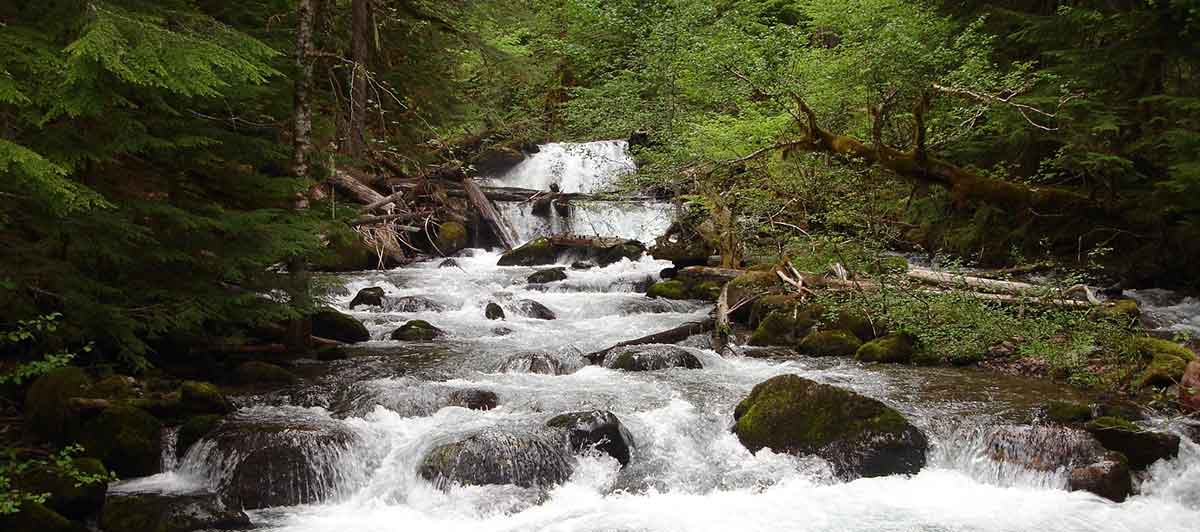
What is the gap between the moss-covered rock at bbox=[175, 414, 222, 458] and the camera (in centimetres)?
828

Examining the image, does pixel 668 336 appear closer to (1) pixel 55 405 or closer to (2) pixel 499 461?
(2) pixel 499 461

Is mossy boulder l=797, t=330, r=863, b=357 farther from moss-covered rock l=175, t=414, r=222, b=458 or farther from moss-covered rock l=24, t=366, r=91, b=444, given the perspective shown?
moss-covered rock l=24, t=366, r=91, b=444

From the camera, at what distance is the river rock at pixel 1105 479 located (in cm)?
775

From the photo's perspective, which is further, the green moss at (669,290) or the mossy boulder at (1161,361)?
the green moss at (669,290)

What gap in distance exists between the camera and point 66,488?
6.73m

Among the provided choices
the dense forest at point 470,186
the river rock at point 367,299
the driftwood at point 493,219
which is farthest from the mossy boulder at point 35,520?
the driftwood at point 493,219

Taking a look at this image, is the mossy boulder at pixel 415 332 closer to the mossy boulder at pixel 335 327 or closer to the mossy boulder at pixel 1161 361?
the mossy boulder at pixel 335 327

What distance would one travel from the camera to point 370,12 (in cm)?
1159

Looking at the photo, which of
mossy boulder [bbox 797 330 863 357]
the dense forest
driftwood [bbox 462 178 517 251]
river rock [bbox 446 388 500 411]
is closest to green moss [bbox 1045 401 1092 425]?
the dense forest

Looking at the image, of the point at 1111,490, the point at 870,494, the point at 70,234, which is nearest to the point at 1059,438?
the point at 1111,490

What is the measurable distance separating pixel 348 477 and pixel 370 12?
6529mm

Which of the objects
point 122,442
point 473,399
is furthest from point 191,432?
point 473,399

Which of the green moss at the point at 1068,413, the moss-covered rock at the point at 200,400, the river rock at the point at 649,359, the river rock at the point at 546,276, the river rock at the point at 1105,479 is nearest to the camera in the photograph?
the river rock at the point at 1105,479

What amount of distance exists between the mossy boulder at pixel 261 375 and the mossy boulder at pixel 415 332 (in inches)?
115
